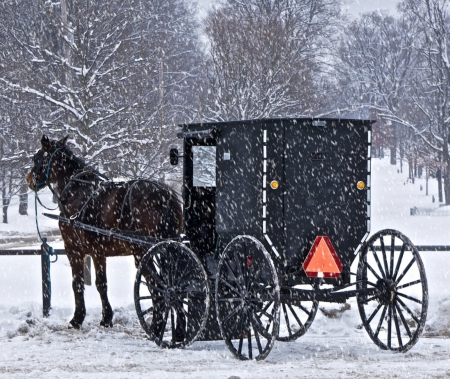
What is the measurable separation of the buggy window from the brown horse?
532mm

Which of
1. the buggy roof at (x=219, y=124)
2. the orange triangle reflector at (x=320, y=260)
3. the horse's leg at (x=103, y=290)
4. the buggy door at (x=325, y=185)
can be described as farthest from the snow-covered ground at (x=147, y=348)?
the buggy roof at (x=219, y=124)

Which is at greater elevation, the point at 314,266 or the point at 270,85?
the point at 270,85

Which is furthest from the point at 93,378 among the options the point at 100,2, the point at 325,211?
the point at 100,2

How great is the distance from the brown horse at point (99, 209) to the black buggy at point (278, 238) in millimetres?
739

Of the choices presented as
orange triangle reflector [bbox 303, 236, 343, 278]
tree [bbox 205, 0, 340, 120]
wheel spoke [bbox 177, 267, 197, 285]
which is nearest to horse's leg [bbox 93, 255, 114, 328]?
wheel spoke [bbox 177, 267, 197, 285]

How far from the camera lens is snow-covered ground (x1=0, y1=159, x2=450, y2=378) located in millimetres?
6766

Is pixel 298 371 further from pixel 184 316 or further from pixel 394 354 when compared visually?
pixel 184 316

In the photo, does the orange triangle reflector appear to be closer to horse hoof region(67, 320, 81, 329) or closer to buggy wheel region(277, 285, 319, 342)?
buggy wheel region(277, 285, 319, 342)

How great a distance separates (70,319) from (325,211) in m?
4.19

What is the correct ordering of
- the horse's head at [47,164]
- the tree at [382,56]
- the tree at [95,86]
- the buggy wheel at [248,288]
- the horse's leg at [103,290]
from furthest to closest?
the tree at [382,56] → the tree at [95,86] → the horse's head at [47,164] → the horse's leg at [103,290] → the buggy wheel at [248,288]

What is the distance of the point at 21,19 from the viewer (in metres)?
26.0

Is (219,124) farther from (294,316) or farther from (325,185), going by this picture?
(294,316)

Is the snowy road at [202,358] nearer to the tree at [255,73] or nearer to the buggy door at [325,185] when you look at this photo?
the buggy door at [325,185]

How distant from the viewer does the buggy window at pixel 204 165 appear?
8617 mm
